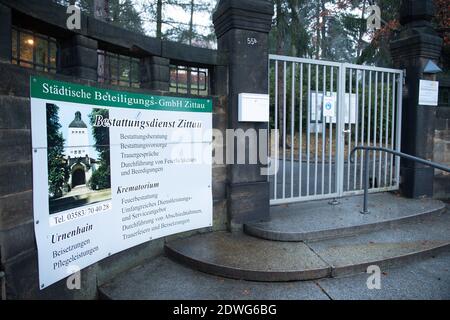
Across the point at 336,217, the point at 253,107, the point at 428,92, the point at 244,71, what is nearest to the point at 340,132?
the point at 336,217

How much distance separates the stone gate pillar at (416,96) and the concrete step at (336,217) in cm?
40

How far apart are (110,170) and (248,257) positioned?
5.24 feet

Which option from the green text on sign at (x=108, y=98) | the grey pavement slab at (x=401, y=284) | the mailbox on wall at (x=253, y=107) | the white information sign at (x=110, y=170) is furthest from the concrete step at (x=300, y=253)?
the green text on sign at (x=108, y=98)

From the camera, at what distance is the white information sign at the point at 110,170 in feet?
8.84

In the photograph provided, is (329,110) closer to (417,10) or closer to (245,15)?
(245,15)

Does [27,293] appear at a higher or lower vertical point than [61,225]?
lower

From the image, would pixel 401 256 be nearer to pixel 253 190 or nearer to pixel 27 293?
pixel 253 190

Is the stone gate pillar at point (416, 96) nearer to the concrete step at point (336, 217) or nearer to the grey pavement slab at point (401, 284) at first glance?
the concrete step at point (336, 217)

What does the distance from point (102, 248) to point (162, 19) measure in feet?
43.2

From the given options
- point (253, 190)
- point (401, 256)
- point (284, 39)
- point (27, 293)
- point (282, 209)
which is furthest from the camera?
point (284, 39)

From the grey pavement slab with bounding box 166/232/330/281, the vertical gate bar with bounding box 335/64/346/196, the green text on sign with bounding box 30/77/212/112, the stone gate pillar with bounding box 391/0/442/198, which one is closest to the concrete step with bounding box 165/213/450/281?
the grey pavement slab with bounding box 166/232/330/281

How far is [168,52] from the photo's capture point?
12.5ft

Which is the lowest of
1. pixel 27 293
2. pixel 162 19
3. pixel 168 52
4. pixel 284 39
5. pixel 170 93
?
pixel 27 293
